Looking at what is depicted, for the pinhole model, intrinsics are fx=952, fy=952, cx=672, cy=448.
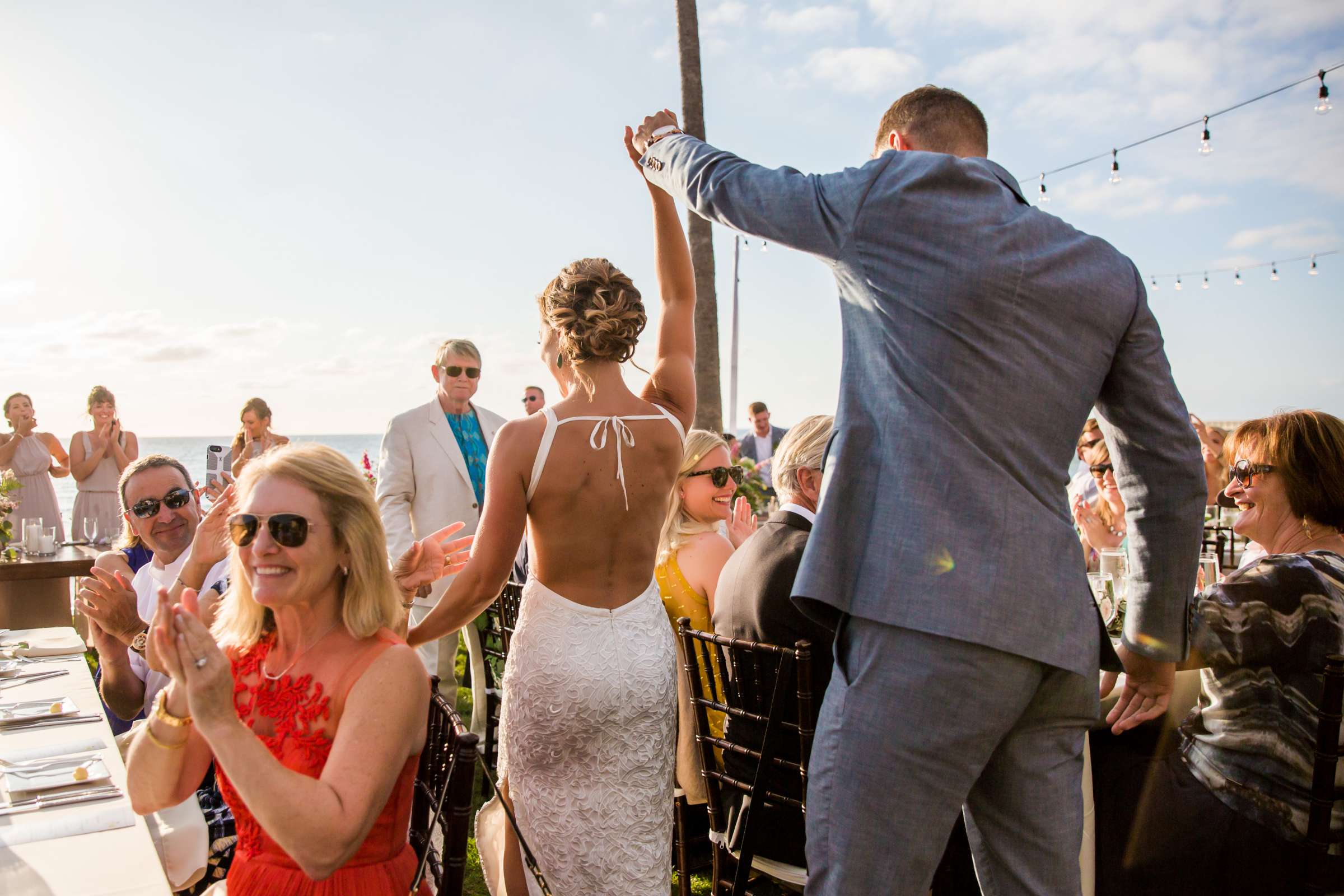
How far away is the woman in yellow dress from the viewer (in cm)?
330

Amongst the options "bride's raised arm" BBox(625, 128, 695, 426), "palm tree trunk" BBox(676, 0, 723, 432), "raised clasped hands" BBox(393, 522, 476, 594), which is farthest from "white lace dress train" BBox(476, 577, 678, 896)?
"palm tree trunk" BBox(676, 0, 723, 432)

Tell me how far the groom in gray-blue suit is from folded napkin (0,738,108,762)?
1.97 meters

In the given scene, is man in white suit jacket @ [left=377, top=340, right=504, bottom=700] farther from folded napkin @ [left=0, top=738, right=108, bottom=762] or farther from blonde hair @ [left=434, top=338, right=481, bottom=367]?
folded napkin @ [left=0, top=738, right=108, bottom=762]

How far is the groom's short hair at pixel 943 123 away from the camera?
5.97ft

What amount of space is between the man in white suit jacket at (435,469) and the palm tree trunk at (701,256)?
427cm

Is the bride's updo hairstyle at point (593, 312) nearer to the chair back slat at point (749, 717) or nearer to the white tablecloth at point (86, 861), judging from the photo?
the chair back slat at point (749, 717)

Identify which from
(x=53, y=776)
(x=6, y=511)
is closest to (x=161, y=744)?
(x=53, y=776)

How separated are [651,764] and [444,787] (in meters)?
0.87

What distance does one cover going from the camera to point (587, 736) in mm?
2404

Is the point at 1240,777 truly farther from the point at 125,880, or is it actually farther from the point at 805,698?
the point at 125,880

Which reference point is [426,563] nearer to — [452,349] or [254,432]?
[452,349]

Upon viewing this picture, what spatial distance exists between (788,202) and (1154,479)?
0.83m

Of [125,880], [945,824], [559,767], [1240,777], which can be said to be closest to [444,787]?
[125,880]

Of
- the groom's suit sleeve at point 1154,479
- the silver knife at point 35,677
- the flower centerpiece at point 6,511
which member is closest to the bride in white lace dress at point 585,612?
the groom's suit sleeve at point 1154,479
